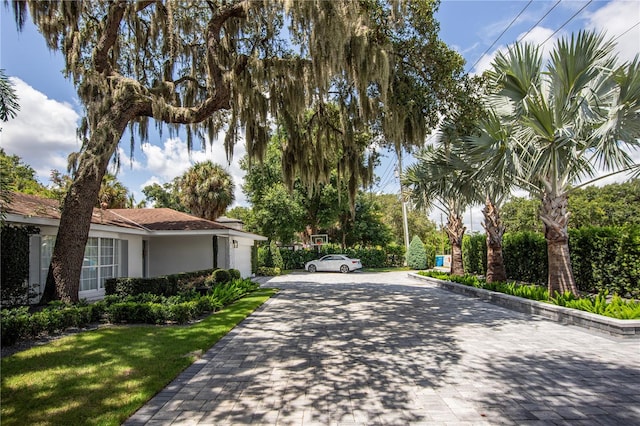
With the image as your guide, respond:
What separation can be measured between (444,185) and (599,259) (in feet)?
15.5

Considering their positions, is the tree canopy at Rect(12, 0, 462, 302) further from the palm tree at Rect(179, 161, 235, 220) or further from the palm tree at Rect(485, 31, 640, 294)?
the palm tree at Rect(179, 161, 235, 220)

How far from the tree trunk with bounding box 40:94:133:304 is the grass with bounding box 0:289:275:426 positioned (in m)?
2.06

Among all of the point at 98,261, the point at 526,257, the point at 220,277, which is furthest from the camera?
the point at 526,257

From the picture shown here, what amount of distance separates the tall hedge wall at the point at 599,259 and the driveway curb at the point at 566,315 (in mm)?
2811

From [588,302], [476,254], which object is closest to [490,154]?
[588,302]

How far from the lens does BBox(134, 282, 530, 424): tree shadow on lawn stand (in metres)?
3.71

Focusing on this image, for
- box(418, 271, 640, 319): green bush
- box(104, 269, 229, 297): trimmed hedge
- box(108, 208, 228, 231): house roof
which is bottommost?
box(418, 271, 640, 319): green bush

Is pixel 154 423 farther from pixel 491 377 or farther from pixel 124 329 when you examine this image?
pixel 124 329

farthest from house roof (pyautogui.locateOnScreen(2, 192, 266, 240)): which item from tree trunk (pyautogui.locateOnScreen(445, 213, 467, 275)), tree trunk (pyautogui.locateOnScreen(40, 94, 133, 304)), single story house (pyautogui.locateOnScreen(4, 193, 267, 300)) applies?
tree trunk (pyautogui.locateOnScreen(445, 213, 467, 275))

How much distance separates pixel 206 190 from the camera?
82.9 ft

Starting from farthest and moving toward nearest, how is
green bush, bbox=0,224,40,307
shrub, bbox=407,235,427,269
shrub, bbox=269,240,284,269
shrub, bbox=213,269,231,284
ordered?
shrub, bbox=269,240,284,269 → shrub, bbox=407,235,427,269 → shrub, bbox=213,269,231,284 → green bush, bbox=0,224,40,307

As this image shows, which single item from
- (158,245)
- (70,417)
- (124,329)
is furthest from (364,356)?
(158,245)

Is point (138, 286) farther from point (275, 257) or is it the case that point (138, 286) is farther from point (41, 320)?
point (275, 257)

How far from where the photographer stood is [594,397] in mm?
3904
